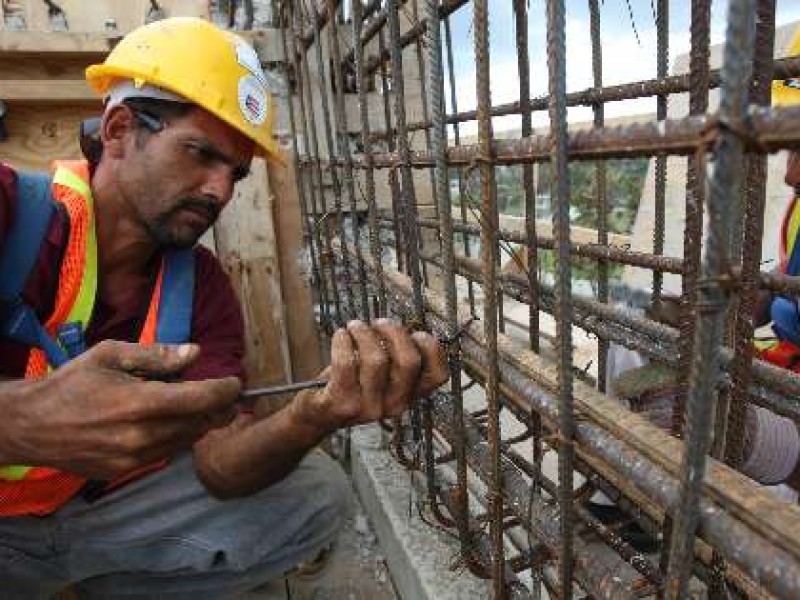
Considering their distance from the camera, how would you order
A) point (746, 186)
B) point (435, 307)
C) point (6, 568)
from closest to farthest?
1. point (746, 186)
2. point (435, 307)
3. point (6, 568)

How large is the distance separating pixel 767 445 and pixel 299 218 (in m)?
2.68

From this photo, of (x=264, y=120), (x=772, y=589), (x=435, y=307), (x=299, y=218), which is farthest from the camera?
(x=299, y=218)

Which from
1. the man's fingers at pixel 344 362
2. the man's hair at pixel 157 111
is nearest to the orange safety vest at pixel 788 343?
the man's fingers at pixel 344 362

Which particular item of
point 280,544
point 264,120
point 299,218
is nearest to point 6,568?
point 280,544

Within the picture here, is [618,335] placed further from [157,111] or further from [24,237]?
[24,237]

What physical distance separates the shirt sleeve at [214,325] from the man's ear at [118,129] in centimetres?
47

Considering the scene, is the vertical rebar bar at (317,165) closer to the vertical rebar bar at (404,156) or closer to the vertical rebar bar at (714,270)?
the vertical rebar bar at (404,156)

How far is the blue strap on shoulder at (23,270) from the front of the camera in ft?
5.76

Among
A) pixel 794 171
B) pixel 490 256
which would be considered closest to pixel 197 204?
pixel 490 256

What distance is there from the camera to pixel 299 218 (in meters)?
3.56

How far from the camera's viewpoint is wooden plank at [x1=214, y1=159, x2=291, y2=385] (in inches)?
133

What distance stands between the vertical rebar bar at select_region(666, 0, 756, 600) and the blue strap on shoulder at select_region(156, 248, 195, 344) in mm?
1713

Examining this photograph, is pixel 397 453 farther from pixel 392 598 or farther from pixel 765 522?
pixel 765 522

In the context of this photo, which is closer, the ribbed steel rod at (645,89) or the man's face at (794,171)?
the ribbed steel rod at (645,89)
